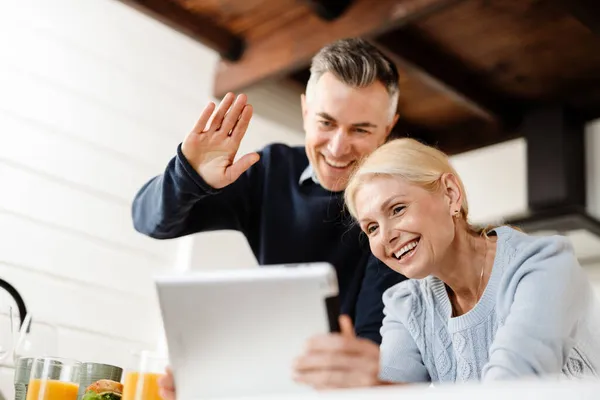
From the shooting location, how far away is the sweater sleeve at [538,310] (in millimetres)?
1137

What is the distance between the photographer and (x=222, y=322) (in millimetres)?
1059

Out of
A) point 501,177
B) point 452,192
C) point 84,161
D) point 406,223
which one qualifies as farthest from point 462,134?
point 406,223

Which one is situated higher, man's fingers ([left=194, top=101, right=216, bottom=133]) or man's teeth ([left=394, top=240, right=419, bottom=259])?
man's fingers ([left=194, top=101, right=216, bottom=133])

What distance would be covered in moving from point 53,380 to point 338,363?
81cm

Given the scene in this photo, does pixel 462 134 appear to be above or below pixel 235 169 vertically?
above

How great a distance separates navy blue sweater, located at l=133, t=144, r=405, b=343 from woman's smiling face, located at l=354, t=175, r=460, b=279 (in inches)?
16.1

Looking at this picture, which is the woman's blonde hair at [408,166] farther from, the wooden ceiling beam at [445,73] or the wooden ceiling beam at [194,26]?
the wooden ceiling beam at [194,26]

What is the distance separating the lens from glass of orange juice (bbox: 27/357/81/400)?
5.14 ft

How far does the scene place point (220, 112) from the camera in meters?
1.67

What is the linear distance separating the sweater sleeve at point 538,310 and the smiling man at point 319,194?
Result: 1.91 ft

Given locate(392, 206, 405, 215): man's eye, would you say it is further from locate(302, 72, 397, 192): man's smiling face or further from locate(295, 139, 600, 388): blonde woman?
locate(302, 72, 397, 192): man's smiling face

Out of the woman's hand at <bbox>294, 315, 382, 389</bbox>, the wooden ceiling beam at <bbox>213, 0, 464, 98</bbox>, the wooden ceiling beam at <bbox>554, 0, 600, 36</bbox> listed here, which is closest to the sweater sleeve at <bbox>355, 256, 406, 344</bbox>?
the woman's hand at <bbox>294, 315, 382, 389</bbox>

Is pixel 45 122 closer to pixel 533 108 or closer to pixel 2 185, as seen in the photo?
pixel 2 185

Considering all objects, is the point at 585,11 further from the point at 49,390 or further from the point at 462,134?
the point at 49,390
